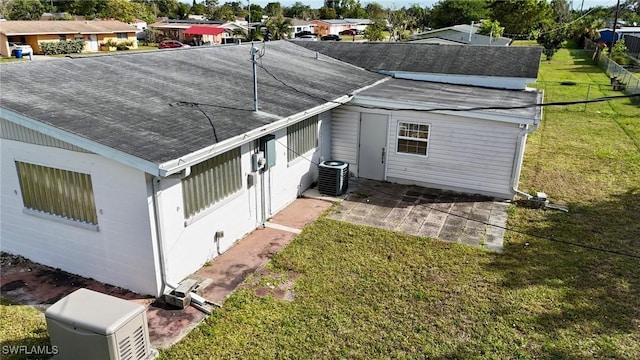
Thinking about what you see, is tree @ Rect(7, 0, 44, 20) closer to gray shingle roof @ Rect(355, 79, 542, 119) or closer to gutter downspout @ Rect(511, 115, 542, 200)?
gray shingle roof @ Rect(355, 79, 542, 119)

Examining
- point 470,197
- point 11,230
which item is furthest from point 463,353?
point 11,230

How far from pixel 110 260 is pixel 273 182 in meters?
3.95

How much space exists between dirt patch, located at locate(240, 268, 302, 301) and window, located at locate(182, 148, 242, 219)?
154 cm

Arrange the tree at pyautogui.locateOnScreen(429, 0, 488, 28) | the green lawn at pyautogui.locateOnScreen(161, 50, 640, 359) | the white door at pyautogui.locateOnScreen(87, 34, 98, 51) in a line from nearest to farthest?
the green lawn at pyautogui.locateOnScreen(161, 50, 640, 359), the white door at pyautogui.locateOnScreen(87, 34, 98, 51), the tree at pyautogui.locateOnScreen(429, 0, 488, 28)

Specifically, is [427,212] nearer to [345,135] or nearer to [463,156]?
[463,156]

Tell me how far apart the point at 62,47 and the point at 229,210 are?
144 feet

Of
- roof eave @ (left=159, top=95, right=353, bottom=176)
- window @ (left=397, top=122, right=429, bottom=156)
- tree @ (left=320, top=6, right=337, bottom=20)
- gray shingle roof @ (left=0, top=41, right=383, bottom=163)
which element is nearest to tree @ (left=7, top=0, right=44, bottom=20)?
tree @ (left=320, top=6, right=337, bottom=20)

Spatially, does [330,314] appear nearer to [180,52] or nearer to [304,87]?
[304,87]

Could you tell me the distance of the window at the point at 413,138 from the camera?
11827 millimetres

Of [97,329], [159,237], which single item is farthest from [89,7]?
[97,329]

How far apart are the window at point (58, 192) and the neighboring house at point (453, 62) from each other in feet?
40.7

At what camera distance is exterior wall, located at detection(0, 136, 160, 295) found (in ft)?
21.5

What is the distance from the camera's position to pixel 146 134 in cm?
675

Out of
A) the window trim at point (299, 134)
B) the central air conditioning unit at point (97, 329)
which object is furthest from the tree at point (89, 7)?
the central air conditioning unit at point (97, 329)
